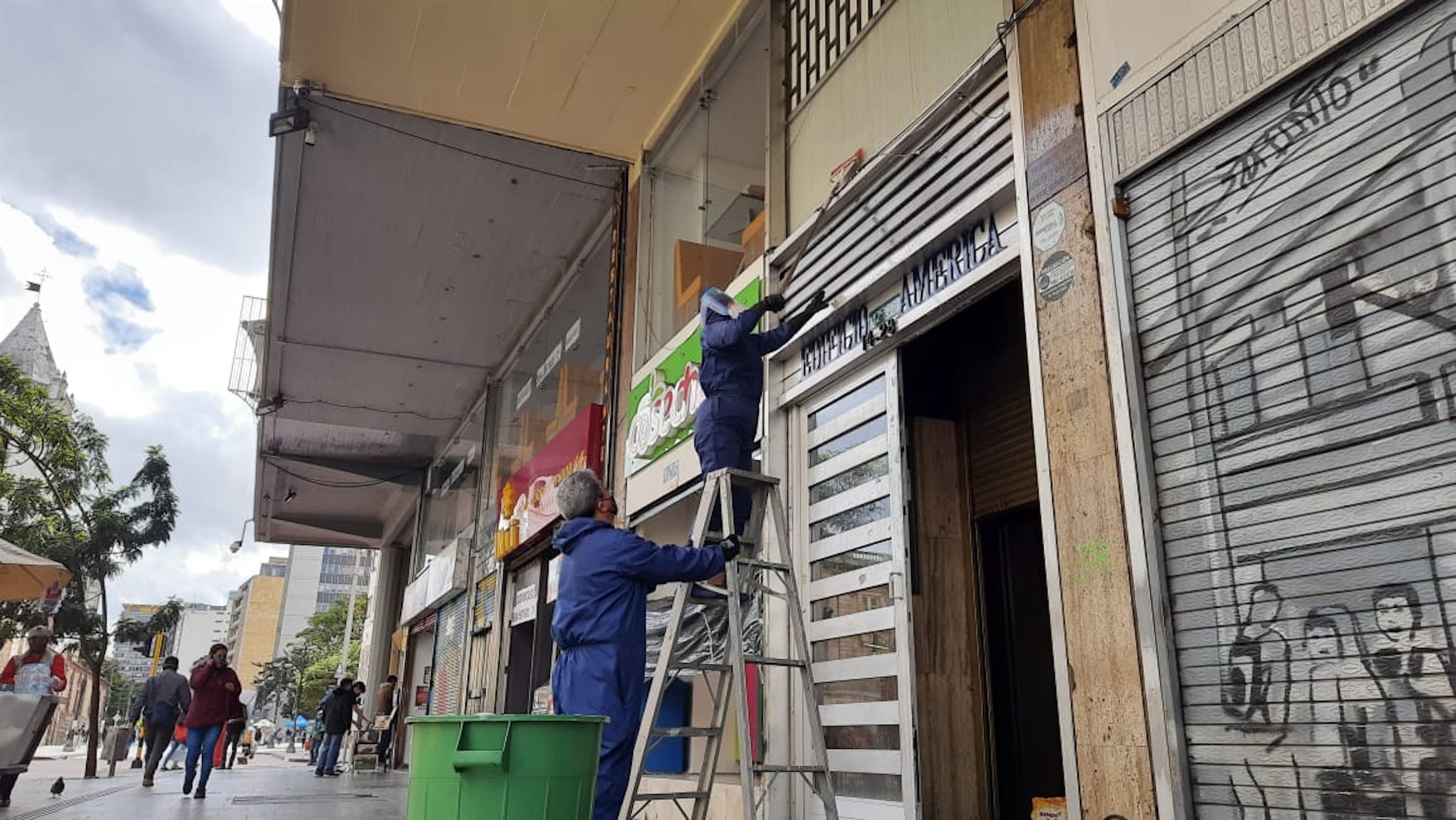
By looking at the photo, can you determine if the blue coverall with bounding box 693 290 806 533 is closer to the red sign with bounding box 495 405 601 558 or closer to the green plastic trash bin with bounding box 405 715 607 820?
the green plastic trash bin with bounding box 405 715 607 820

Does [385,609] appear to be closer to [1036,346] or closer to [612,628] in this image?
[612,628]

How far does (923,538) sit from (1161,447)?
2451mm

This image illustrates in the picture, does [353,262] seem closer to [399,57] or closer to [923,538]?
[399,57]

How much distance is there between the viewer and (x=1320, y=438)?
2.49 m

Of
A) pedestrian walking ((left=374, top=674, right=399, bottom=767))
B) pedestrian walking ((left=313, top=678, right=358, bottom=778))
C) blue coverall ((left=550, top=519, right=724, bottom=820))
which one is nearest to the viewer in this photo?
blue coverall ((left=550, top=519, right=724, bottom=820))

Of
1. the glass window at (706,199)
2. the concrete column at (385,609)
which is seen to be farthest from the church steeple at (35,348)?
the glass window at (706,199)

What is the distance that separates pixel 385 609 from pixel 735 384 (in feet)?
73.9

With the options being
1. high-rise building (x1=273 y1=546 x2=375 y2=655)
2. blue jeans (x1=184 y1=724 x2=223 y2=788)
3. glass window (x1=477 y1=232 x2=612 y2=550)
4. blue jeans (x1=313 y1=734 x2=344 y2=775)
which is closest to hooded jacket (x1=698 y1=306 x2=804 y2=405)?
glass window (x1=477 y1=232 x2=612 y2=550)

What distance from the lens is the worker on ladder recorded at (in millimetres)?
4492

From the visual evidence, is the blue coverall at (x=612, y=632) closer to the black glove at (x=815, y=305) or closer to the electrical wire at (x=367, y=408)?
the black glove at (x=815, y=305)

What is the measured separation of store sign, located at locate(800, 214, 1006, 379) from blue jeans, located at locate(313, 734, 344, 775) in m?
11.5

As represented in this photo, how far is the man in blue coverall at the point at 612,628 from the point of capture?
3.71 meters

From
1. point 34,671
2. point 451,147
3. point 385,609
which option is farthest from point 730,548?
point 385,609

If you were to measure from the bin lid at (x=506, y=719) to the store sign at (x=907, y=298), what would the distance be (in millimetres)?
2594
